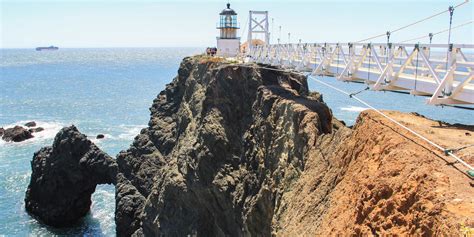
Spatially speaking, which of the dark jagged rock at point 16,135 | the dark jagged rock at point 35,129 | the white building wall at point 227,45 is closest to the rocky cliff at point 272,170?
the white building wall at point 227,45

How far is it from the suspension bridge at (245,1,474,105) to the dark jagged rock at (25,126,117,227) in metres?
16.4

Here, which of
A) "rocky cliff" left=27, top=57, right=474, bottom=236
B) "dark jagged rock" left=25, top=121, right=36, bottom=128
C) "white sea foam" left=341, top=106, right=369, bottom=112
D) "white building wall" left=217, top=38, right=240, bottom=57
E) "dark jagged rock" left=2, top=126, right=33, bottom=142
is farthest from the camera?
"white sea foam" left=341, top=106, right=369, bottom=112

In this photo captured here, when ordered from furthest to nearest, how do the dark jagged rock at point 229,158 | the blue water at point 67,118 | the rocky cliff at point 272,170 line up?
the blue water at point 67,118 < the dark jagged rock at point 229,158 < the rocky cliff at point 272,170

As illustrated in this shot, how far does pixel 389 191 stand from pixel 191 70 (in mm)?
29134

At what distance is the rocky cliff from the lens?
10.9 m

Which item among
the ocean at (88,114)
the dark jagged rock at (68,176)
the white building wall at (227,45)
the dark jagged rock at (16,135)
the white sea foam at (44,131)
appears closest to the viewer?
the dark jagged rock at (68,176)

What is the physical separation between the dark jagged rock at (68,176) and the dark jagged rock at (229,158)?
171 inches

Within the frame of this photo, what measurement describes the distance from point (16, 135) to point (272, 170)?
46.1m

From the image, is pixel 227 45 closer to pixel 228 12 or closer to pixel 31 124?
pixel 228 12

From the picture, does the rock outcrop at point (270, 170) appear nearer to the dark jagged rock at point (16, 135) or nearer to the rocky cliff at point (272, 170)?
the rocky cliff at point (272, 170)

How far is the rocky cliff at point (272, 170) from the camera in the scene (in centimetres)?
1086

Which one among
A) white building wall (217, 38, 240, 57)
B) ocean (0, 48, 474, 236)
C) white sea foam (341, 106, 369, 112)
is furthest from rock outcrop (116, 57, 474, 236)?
white sea foam (341, 106, 369, 112)

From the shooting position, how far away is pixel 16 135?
59188mm

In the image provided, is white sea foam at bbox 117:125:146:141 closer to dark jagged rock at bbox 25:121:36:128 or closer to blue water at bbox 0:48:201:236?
blue water at bbox 0:48:201:236
